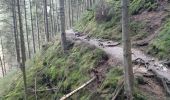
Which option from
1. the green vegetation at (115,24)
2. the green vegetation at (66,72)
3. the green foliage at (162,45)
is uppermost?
the green vegetation at (115,24)

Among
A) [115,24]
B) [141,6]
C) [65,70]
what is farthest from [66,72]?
[141,6]

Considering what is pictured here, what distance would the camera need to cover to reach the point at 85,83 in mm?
9836

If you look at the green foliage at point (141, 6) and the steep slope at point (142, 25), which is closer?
the steep slope at point (142, 25)

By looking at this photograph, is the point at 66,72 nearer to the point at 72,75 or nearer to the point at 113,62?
the point at 72,75

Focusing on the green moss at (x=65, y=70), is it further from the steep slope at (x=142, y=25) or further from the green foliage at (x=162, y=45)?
the steep slope at (x=142, y=25)

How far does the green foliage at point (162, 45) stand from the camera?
10539 mm

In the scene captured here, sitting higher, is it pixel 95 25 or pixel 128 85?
pixel 95 25

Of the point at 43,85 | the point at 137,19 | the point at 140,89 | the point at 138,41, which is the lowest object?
the point at 43,85

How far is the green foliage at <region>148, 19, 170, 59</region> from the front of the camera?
10539 mm

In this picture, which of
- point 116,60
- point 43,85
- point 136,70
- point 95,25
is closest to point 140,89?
point 136,70

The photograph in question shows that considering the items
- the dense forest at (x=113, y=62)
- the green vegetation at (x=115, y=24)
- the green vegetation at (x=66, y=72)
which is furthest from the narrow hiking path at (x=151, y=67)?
the green vegetation at (x=115, y=24)

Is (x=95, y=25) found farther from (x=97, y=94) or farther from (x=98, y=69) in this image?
(x=97, y=94)

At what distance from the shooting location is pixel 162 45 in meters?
11.0

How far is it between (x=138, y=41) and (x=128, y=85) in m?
6.06
